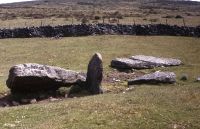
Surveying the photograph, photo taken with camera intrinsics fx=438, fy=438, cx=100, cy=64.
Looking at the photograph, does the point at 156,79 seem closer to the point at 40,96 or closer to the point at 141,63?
the point at 141,63

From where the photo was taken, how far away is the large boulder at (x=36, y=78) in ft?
93.0

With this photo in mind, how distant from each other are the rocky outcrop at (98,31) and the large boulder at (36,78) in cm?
3226

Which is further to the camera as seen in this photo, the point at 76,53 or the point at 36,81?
the point at 76,53

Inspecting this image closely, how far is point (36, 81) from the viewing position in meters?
28.8

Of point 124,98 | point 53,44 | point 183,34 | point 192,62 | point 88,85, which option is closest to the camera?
point 124,98

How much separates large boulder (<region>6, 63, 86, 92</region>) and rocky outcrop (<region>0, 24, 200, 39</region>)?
1270 inches

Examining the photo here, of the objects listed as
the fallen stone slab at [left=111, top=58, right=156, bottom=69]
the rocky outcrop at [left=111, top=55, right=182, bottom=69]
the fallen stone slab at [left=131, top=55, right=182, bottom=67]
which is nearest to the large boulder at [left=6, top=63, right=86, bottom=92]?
the fallen stone slab at [left=111, top=58, right=156, bottom=69]

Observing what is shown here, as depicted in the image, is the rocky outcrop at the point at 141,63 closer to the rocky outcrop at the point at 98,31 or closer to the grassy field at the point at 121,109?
the grassy field at the point at 121,109

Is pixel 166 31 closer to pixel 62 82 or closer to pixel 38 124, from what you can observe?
pixel 62 82

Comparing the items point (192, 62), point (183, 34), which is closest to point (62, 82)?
point (192, 62)

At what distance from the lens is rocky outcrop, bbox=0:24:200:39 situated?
203 feet

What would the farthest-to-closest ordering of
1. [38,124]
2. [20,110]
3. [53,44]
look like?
[53,44] < [20,110] < [38,124]

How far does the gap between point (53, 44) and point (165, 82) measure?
25800 mm

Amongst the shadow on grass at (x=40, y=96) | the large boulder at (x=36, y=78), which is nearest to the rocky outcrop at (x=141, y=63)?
the shadow on grass at (x=40, y=96)
